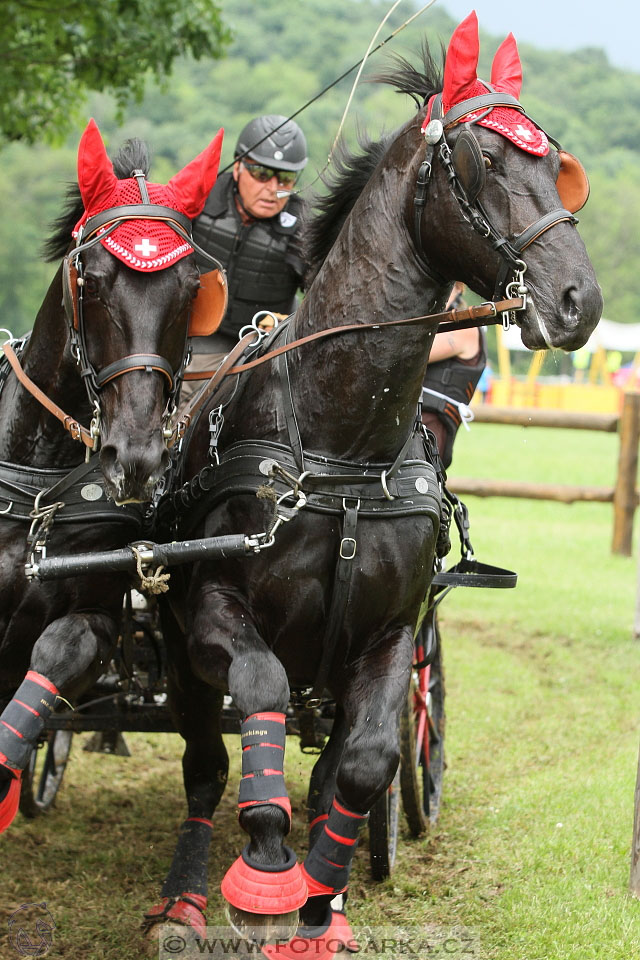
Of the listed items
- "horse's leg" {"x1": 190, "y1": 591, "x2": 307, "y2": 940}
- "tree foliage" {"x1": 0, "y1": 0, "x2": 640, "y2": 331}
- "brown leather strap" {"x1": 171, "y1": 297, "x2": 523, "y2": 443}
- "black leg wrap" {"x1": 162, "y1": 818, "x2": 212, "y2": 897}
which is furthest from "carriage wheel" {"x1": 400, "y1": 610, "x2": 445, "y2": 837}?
"tree foliage" {"x1": 0, "y1": 0, "x2": 640, "y2": 331}

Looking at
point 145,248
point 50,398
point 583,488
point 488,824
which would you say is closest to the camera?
point 145,248

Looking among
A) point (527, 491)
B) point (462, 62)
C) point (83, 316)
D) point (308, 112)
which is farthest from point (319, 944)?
point (308, 112)

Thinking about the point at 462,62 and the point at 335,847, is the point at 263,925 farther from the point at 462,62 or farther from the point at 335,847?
the point at 462,62

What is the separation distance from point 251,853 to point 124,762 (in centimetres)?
356

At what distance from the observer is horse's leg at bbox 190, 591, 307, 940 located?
2938mm

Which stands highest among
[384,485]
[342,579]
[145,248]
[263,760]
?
[145,248]

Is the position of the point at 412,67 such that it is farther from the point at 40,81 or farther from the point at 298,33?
the point at 298,33

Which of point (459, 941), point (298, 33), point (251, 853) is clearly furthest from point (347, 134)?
point (298, 33)

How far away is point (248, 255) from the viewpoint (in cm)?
508

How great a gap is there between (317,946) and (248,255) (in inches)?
121

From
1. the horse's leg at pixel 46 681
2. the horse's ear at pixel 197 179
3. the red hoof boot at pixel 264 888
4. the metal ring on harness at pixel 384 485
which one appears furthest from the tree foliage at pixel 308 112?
the red hoof boot at pixel 264 888

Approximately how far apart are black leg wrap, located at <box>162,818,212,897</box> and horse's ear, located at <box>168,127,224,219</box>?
243 centimetres

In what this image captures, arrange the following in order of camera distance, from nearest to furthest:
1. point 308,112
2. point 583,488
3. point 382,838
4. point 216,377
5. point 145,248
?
point 145,248 < point 216,377 < point 382,838 < point 583,488 < point 308,112

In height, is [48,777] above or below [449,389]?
below
